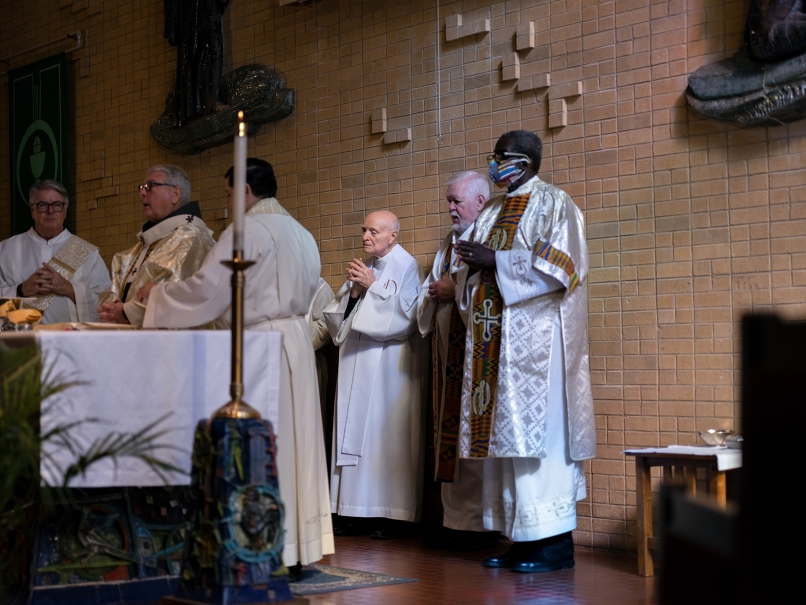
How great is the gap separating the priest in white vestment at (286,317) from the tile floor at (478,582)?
1.16 ft

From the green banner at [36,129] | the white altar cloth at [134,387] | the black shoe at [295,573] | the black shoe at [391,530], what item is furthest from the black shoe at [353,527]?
the green banner at [36,129]

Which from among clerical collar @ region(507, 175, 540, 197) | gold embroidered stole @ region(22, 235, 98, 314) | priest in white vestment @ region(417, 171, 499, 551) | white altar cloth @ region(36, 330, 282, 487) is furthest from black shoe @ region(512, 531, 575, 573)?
gold embroidered stole @ region(22, 235, 98, 314)

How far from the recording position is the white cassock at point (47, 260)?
6.27 meters

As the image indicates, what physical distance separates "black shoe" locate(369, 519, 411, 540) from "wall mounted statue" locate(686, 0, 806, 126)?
9.89ft

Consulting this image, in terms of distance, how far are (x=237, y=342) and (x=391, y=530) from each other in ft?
11.2

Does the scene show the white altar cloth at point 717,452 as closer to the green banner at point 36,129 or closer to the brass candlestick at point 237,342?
the brass candlestick at point 237,342

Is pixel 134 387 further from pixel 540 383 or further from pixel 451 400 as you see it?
pixel 451 400

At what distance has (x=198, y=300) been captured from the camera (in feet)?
13.3

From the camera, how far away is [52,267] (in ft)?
21.4

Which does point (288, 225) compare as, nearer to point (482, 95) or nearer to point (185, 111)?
point (482, 95)

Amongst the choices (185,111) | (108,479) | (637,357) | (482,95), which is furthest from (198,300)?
(185,111)

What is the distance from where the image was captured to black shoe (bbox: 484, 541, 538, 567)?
16.7 ft

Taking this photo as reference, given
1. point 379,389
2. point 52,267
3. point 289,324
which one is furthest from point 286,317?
point 52,267

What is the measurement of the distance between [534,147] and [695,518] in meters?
4.31
